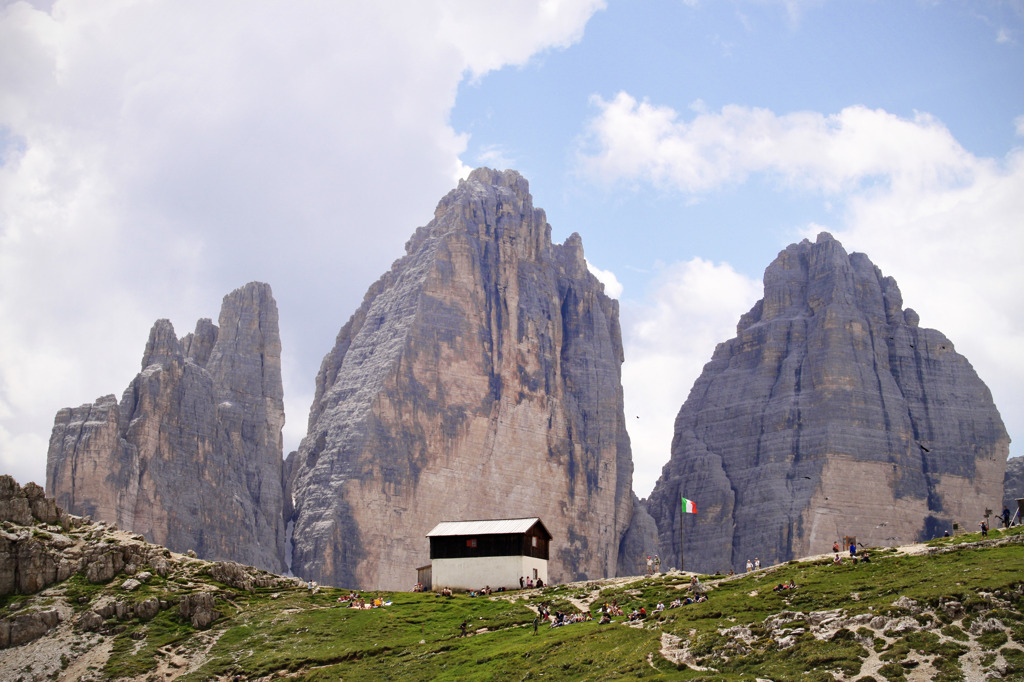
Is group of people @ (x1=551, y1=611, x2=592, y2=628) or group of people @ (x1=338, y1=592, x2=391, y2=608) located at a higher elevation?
group of people @ (x1=338, y1=592, x2=391, y2=608)

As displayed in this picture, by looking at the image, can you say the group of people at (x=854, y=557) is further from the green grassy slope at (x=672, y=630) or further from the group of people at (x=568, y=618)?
the group of people at (x=568, y=618)

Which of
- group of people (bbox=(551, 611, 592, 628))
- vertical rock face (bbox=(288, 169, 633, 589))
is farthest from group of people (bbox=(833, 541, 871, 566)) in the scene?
vertical rock face (bbox=(288, 169, 633, 589))

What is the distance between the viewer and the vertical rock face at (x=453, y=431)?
165m

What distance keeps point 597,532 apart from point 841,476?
139 ft

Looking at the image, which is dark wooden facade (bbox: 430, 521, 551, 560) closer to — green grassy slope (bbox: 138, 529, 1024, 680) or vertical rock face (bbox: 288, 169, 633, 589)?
green grassy slope (bbox: 138, 529, 1024, 680)

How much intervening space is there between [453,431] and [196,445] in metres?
39.2

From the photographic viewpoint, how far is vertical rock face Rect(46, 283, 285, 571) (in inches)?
5856

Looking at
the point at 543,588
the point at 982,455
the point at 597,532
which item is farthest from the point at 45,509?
the point at 982,455

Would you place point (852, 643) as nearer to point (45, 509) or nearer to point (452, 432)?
point (45, 509)

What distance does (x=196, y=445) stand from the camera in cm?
16325

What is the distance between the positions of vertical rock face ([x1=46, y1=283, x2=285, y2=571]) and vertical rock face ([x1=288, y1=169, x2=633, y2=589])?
859 centimetres

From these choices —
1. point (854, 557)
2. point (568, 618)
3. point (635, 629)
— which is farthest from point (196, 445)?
point (854, 557)

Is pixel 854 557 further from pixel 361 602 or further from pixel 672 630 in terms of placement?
pixel 361 602

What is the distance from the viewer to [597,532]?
188500 millimetres
